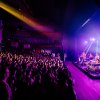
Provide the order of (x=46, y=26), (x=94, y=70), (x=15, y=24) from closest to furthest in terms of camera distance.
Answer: (x=94, y=70), (x=15, y=24), (x=46, y=26)

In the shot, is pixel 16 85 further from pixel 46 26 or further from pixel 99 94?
pixel 46 26

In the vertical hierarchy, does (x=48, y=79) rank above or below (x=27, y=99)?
above

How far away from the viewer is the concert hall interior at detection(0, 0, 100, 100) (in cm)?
374

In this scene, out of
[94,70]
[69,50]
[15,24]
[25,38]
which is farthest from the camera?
[69,50]

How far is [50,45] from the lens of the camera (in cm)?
1802

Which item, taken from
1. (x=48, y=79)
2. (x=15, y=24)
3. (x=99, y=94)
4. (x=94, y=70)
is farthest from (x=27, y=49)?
(x=48, y=79)

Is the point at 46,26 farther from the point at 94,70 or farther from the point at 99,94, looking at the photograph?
the point at 99,94

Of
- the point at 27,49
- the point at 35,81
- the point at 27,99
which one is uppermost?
the point at 27,49

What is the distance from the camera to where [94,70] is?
40.9 feet

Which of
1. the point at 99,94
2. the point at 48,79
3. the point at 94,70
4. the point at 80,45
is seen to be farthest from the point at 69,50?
the point at 48,79

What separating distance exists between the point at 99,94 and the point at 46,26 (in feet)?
48.5

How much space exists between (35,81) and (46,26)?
698 inches

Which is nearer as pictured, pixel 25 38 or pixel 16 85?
pixel 16 85

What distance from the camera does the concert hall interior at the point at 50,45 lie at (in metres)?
3.74
